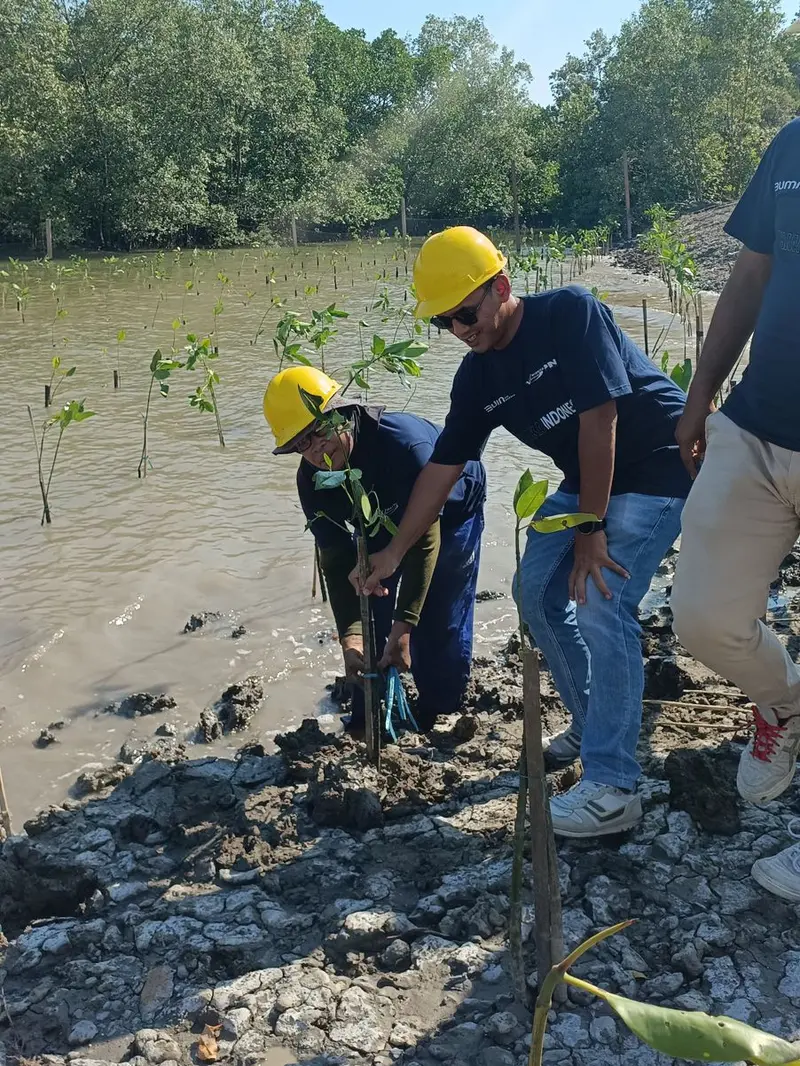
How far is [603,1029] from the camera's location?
7.22ft

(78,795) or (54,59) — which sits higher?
(54,59)

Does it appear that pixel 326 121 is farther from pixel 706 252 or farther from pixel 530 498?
pixel 530 498

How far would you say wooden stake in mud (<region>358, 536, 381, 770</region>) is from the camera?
3.36 metres

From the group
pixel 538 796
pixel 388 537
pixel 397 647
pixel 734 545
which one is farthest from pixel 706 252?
pixel 538 796

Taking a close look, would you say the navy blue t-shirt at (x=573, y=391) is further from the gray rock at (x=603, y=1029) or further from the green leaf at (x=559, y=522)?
the gray rock at (x=603, y=1029)

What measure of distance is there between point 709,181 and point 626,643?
44677 mm

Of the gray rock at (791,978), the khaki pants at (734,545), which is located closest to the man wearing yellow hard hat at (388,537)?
the khaki pants at (734,545)

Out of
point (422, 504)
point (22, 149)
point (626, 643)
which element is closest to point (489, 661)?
point (422, 504)

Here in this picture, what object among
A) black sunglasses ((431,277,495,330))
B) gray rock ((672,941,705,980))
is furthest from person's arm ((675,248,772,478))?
gray rock ((672,941,705,980))

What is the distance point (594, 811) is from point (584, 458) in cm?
106

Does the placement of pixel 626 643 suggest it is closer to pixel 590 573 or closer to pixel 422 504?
pixel 590 573

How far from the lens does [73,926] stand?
2.82 meters

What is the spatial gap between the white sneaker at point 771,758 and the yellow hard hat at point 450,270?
1552 mm

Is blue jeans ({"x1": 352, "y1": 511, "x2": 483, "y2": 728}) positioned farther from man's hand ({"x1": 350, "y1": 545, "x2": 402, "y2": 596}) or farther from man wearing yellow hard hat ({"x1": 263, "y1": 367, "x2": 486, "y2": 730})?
man's hand ({"x1": 350, "y1": 545, "x2": 402, "y2": 596})
